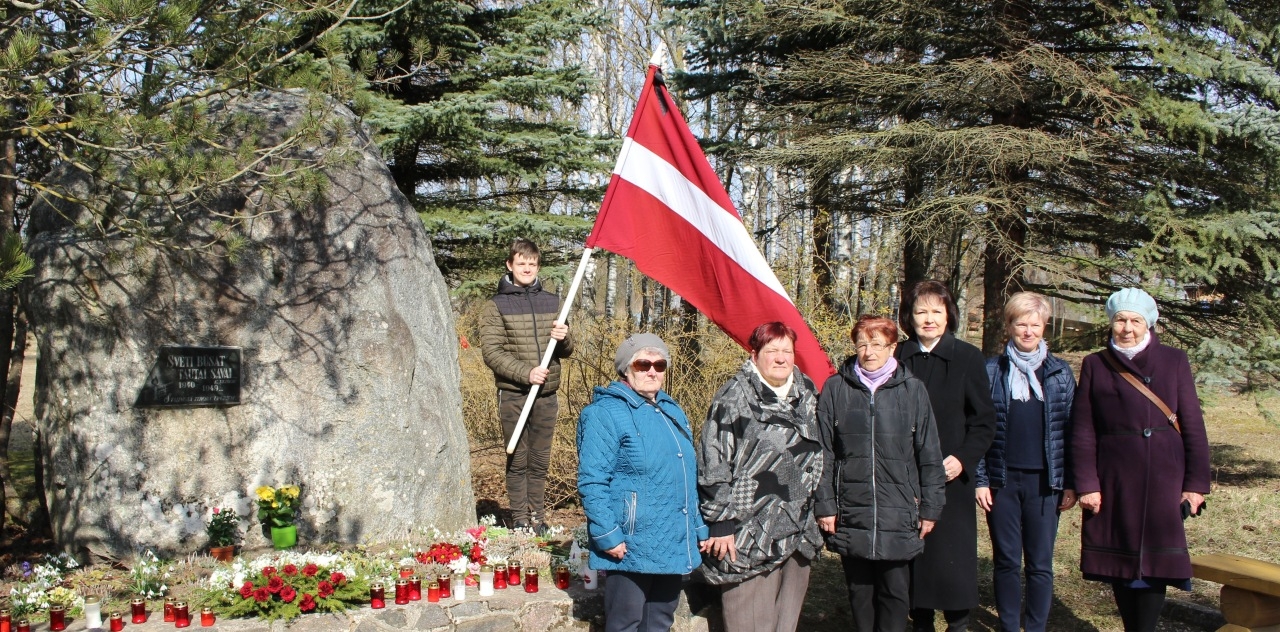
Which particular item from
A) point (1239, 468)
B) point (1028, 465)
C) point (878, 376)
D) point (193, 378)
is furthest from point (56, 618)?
point (1239, 468)

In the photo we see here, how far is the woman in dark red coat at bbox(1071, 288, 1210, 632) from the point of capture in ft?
12.1

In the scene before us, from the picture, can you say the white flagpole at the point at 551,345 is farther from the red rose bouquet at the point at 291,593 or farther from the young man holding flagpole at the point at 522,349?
the red rose bouquet at the point at 291,593

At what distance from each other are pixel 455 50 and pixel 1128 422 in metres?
8.22

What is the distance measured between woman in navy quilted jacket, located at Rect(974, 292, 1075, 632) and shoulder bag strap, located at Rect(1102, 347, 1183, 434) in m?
0.20

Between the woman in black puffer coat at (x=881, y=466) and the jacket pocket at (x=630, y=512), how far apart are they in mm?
784

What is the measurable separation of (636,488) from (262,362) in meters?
2.39

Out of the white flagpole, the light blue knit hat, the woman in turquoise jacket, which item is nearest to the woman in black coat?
the light blue knit hat

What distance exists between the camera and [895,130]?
8.89 m

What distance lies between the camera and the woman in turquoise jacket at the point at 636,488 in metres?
3.35

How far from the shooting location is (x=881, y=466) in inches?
140

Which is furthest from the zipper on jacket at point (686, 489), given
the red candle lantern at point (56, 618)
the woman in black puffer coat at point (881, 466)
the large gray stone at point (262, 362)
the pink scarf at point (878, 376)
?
the red candle lantern at point (56, 618)

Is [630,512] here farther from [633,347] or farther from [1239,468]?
[1239,468]

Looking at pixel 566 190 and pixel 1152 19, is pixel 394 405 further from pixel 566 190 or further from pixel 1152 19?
pixel 1152 19

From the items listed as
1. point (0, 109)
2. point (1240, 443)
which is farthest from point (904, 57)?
point (0, 109)
